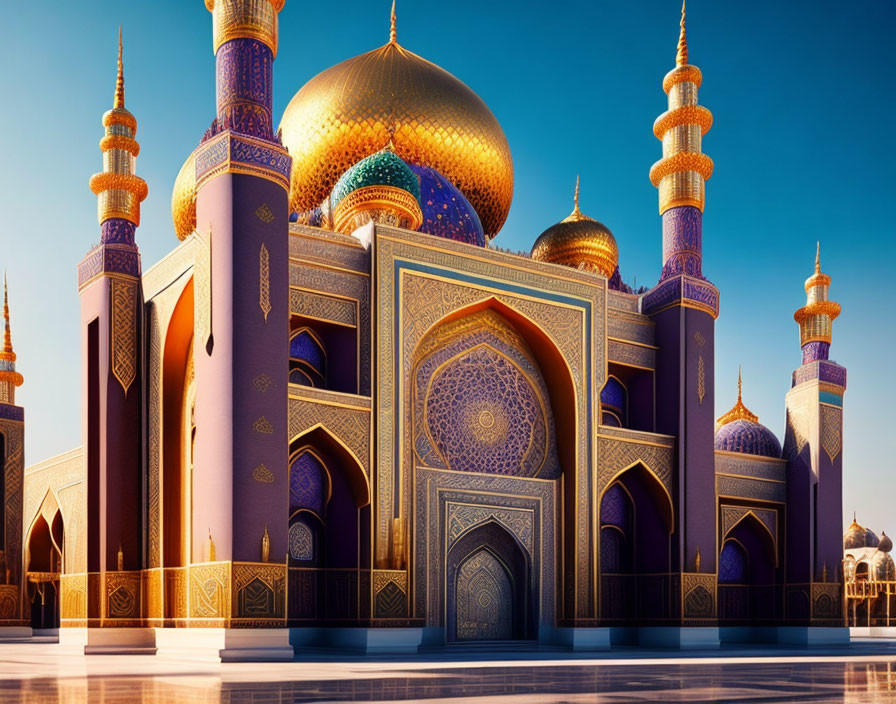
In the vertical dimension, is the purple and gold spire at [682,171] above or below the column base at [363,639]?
above

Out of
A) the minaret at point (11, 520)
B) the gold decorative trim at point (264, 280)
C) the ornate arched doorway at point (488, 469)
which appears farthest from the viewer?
the minaret at point (11, 520)

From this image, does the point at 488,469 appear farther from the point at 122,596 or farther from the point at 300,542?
the point at 122,596

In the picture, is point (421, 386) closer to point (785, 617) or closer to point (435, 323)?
point (435, 323)

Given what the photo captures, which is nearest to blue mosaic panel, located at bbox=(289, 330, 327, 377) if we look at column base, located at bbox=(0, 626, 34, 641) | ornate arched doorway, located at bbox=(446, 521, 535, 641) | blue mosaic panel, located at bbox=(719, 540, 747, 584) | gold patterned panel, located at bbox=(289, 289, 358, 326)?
gold patterned panel, located at bbox=(289, 289, 358, 326)

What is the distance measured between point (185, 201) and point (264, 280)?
16.3ft

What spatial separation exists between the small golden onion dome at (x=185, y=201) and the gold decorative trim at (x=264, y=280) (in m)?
4.37

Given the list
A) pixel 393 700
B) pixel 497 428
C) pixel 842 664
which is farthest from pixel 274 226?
pixel 842 664

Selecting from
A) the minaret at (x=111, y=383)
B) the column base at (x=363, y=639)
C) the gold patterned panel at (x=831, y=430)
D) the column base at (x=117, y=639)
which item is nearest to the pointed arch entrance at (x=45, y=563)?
the minaret at (x=111, y=383)

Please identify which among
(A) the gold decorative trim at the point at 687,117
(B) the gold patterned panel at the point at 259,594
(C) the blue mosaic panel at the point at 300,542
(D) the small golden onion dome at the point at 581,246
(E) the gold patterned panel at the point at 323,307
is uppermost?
(A) the gold decorative trim at the point at 687,117

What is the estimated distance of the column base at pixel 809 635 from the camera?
1319 cm

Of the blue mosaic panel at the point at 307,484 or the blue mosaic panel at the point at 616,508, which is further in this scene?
the blue mosaic panel at the point at 616,508

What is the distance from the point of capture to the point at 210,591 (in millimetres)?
8211

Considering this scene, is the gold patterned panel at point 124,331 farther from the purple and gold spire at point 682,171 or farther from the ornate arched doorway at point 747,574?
the ornate arched doorway at point 747,574

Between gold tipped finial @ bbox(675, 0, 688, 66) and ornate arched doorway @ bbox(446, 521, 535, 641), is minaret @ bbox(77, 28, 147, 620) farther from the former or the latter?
gold tipped finial @ bbox(675, 0, 688, 66)
